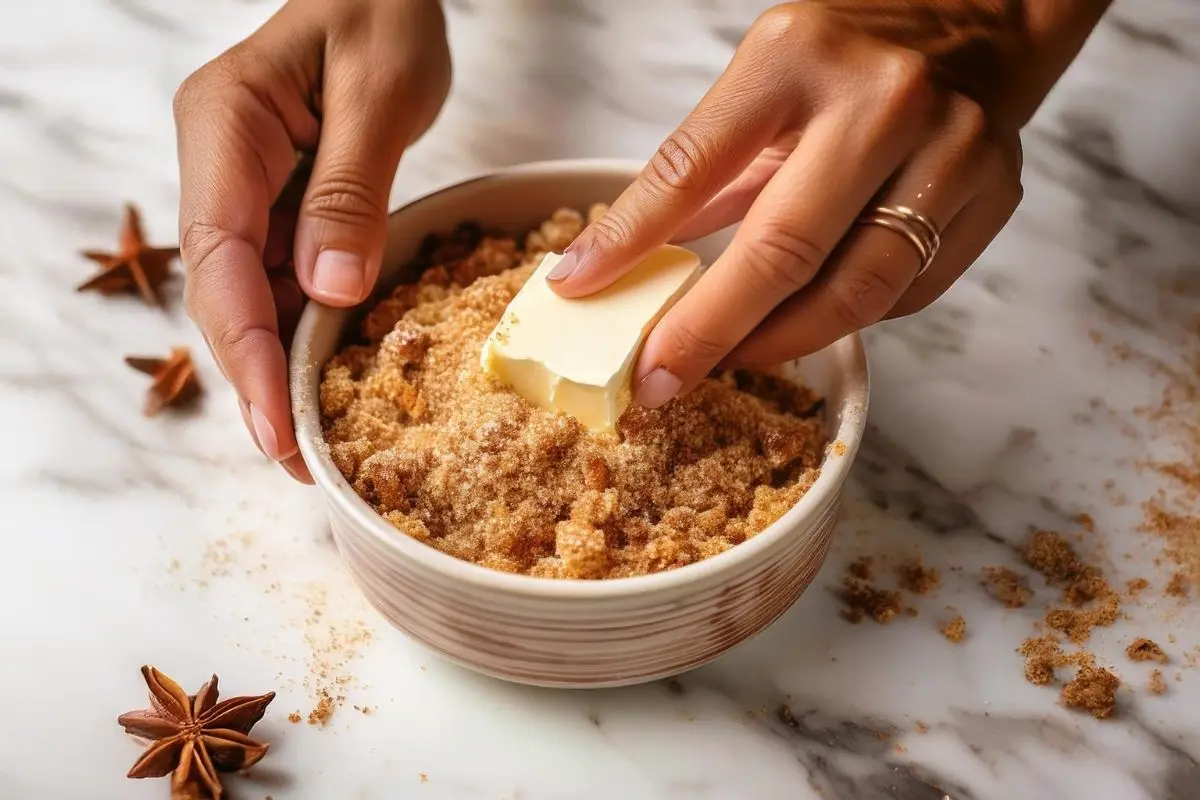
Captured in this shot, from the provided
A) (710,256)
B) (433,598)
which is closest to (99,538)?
(433,598)

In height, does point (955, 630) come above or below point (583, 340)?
below

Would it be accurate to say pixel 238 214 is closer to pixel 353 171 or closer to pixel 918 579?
pixel 353 171

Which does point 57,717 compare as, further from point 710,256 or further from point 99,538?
point 710,256

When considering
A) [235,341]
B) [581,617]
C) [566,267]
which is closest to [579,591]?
[581,617]

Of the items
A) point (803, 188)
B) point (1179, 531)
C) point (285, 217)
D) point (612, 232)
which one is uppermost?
point (803, 188)

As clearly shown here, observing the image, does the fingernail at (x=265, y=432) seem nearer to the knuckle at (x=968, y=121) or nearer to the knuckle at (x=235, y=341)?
the knuckle at (x=235, y=341)

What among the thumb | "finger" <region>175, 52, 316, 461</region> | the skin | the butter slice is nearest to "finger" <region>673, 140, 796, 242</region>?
the skin

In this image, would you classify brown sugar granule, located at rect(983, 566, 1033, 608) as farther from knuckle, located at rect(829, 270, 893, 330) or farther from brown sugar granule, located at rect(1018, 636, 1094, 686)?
knuckle, located at rect(829, 270, 893, 330)
